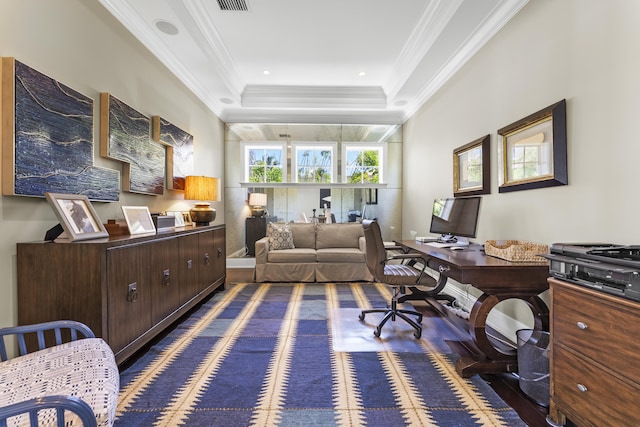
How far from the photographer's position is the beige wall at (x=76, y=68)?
1701 mm

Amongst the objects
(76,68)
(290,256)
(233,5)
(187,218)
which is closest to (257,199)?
(290,256)

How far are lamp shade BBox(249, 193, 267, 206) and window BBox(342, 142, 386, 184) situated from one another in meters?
1.47

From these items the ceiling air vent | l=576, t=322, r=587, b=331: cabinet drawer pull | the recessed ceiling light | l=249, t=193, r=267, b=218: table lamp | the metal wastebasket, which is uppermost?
the ceiling air vent

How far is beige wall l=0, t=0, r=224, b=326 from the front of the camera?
5.58ft

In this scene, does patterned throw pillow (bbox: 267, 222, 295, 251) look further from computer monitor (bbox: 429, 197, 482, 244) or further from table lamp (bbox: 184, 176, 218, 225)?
computer monitor (bbox: 429, 197, 482, 244)

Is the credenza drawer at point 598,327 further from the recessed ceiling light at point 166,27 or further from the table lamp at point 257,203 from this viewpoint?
the table lamp at point 257,203

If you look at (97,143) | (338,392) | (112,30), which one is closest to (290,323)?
(338,392)

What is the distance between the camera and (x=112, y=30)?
249 centimetres

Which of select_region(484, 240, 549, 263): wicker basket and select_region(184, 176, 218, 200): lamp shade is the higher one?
select_region(184, 176, 218, 200): lamp shade

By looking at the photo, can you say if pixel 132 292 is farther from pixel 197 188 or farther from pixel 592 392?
pixel 592 392

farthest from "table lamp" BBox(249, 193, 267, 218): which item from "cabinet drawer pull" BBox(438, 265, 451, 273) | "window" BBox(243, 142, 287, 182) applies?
"cabinet drawer pull" BBox(438, 265, 451, 273)

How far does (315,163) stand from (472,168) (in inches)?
116

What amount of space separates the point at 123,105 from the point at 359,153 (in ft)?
12.6

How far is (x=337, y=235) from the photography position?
512cm
